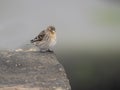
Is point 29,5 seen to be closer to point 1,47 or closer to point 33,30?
point 33,30

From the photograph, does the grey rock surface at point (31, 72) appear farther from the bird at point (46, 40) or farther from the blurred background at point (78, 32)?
the blurred background at point (78, 32)

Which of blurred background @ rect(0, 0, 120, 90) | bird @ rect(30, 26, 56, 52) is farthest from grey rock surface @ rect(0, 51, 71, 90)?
blurred background @ rect(0, 0, 120, 90)

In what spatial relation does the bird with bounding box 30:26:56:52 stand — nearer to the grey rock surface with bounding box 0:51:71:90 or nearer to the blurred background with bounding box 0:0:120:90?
the grey rock surface with bounding box 0:51:71:90

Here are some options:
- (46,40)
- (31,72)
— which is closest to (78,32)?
(46,40)

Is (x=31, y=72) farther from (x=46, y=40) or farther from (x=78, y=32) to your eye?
(x=78, y=32)

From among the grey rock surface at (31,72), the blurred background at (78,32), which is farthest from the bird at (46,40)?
the blurred background at (78,32)

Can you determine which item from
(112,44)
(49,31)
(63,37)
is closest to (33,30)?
(63,37)
